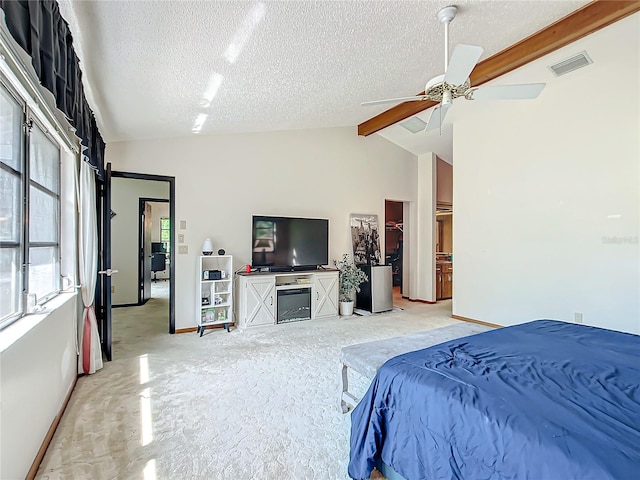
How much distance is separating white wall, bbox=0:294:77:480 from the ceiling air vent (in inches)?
210

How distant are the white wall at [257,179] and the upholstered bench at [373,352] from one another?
9.84 feet

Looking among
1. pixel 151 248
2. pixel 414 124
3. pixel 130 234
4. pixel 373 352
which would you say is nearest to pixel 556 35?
pixel 414 124

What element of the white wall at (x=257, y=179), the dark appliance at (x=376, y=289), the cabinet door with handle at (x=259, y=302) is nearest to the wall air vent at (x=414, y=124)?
the white wall at (x=257, y=179)

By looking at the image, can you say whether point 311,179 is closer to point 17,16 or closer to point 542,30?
point 542,30

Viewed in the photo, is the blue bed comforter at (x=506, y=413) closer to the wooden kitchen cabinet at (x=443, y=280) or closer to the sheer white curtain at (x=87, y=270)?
the sheer white curtain at (x=87, y=270)

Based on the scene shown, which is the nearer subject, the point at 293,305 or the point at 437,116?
the point at 437,116

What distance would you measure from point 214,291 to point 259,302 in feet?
2.15

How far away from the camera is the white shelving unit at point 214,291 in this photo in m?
4.57

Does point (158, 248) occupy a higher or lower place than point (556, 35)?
lower

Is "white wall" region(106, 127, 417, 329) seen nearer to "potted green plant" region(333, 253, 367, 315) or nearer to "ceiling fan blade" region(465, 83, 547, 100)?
"potted green plant" region(333, 253, 367, 315)

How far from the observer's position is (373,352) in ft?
7.50

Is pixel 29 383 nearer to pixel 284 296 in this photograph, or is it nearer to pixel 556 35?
pixel 284 296

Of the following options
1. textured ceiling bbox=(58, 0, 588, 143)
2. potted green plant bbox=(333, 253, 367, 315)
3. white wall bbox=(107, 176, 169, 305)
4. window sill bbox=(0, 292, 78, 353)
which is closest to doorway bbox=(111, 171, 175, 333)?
white wall bbox=(107, 176, 169, 305)

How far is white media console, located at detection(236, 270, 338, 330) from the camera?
15.7ft
